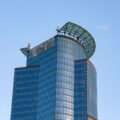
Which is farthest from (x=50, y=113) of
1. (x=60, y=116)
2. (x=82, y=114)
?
(x=82, y=114)

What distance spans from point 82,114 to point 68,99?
11775 millimetres

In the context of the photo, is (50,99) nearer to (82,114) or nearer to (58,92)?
(58,92)

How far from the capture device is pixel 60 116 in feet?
637

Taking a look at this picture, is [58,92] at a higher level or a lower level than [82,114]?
higher

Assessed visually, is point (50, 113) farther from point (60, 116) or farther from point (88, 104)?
point (88, 104)

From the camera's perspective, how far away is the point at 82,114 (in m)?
196

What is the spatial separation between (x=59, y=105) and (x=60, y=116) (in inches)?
245

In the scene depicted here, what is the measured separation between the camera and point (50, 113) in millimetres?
196125

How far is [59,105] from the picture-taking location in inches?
7721

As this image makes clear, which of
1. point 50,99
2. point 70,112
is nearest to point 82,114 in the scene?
point 70,112

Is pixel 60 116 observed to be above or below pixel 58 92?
below

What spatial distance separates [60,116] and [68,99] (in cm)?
1148

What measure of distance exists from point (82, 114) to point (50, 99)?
2011 cm

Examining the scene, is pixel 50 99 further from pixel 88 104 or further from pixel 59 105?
pixel 88 104
